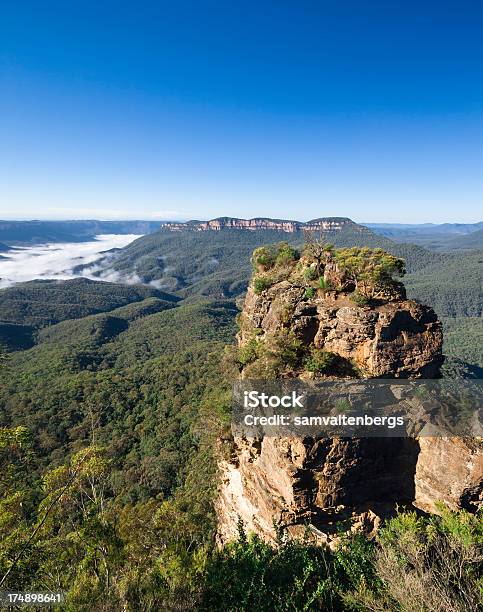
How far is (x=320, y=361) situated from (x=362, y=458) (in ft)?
12.1

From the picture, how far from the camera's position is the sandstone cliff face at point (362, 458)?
1141 centimetres

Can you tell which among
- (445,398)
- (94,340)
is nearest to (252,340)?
(445,398)

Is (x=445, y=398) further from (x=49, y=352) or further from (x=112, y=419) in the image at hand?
(x=49, y=352)

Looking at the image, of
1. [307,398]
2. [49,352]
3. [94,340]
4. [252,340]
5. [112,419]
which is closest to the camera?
[307,398]

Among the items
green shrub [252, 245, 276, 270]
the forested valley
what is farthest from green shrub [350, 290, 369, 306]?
green shrub [252, 245, 276, 270]

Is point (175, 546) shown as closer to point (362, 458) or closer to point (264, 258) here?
point (362, 458)

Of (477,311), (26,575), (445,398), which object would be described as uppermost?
(445,398)

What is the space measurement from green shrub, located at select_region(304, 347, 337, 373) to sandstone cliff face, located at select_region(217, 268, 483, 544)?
50cm

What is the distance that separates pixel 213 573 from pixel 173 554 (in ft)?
5.79

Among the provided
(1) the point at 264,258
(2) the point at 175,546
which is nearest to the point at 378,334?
(1) the point at 264,258

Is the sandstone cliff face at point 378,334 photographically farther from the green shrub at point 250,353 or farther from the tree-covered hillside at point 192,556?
the tree-covered hillside at point 192,556

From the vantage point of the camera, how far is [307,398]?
12.2 meters

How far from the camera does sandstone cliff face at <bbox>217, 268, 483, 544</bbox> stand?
449 inches

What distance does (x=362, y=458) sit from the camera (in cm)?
1184
